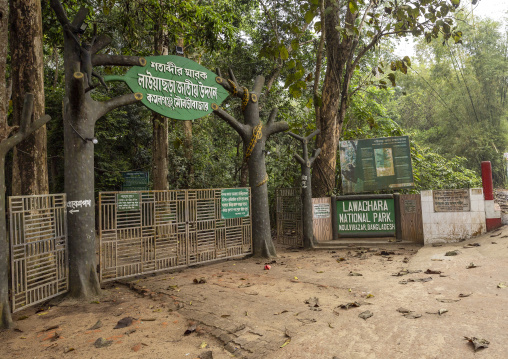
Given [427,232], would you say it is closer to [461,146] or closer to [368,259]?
[368,259]

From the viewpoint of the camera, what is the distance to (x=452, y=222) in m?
10.3

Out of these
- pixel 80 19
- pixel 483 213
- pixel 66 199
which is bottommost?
pixel 483 213

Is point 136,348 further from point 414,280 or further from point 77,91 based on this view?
point 414,280

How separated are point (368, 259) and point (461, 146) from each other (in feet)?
68.4

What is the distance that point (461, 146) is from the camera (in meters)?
26.0

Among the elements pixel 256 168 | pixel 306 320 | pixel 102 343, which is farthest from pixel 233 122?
pixel 102 343

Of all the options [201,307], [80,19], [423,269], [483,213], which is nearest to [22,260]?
[201,307]

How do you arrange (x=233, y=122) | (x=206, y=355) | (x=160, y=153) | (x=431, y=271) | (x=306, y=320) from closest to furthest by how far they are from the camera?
1. (x=206, y=355)
2. (x=306, y=320)
3. (x=431, y=271)
4. (x=233, y=122)
5. (x=160, y=153)

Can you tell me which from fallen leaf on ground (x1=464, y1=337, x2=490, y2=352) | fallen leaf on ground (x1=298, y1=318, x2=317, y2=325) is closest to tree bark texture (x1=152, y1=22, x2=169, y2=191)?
fallen leaf on ground (x1=298, y1=318, x2=317, y2=325)

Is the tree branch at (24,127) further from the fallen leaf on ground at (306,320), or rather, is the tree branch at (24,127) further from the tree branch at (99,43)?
the fallen leaf on ground at (306,320)

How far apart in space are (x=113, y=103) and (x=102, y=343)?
14.7 feet

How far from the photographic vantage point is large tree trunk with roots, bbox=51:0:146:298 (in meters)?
6.27

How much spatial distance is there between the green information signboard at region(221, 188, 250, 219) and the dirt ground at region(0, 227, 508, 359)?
179cm

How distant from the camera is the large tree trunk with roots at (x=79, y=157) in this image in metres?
6.27
